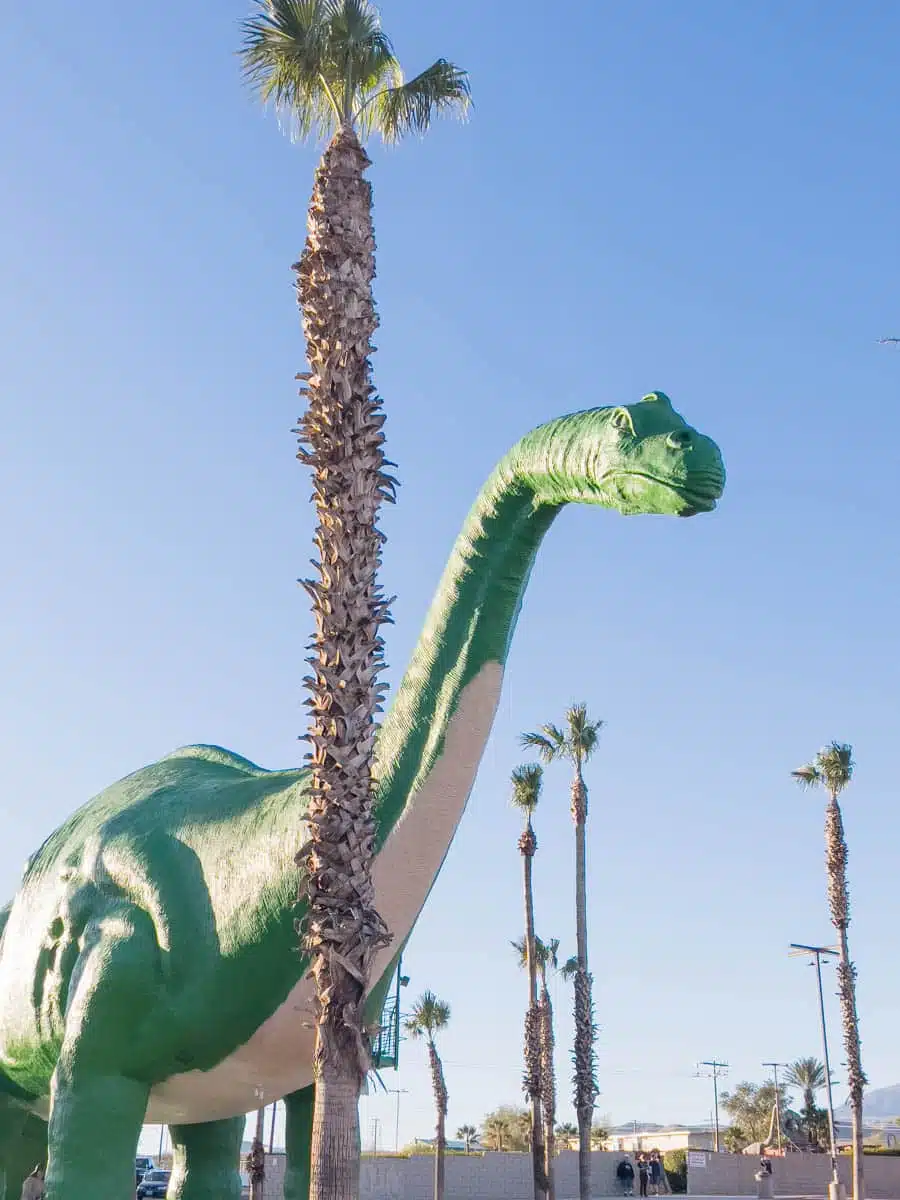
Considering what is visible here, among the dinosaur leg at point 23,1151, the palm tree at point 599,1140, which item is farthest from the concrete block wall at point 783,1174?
the dinosaur leg at point 23,1151

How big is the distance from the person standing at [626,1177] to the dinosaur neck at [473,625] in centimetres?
3545

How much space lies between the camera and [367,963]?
6969mm

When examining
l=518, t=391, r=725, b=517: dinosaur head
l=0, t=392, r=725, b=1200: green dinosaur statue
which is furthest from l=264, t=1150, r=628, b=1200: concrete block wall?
l=518, t=391, r=725, b=517: dinosaur head

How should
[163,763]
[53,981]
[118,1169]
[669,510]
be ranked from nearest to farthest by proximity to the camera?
[669,510], [118,1169], [53,981], [163,763]

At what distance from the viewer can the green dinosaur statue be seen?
717 cm

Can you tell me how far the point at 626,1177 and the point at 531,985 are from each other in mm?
9112

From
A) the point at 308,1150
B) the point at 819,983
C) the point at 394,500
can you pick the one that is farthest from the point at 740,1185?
the point at 394,500

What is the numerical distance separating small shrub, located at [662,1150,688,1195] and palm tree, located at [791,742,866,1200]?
14.3 meters

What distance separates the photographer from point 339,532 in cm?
769

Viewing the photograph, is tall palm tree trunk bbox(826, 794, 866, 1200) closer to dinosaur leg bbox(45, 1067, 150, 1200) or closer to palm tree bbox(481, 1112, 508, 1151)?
dinosaur leg bbox(45, 1067, 150, 1200)

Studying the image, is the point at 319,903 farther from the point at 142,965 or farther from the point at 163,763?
the point at 163,763

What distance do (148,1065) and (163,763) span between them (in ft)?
8.28

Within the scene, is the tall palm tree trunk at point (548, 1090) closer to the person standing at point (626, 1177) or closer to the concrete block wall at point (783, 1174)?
the person standing at point (626, 1177)

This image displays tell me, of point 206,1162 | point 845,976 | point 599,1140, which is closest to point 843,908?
point 845,976
